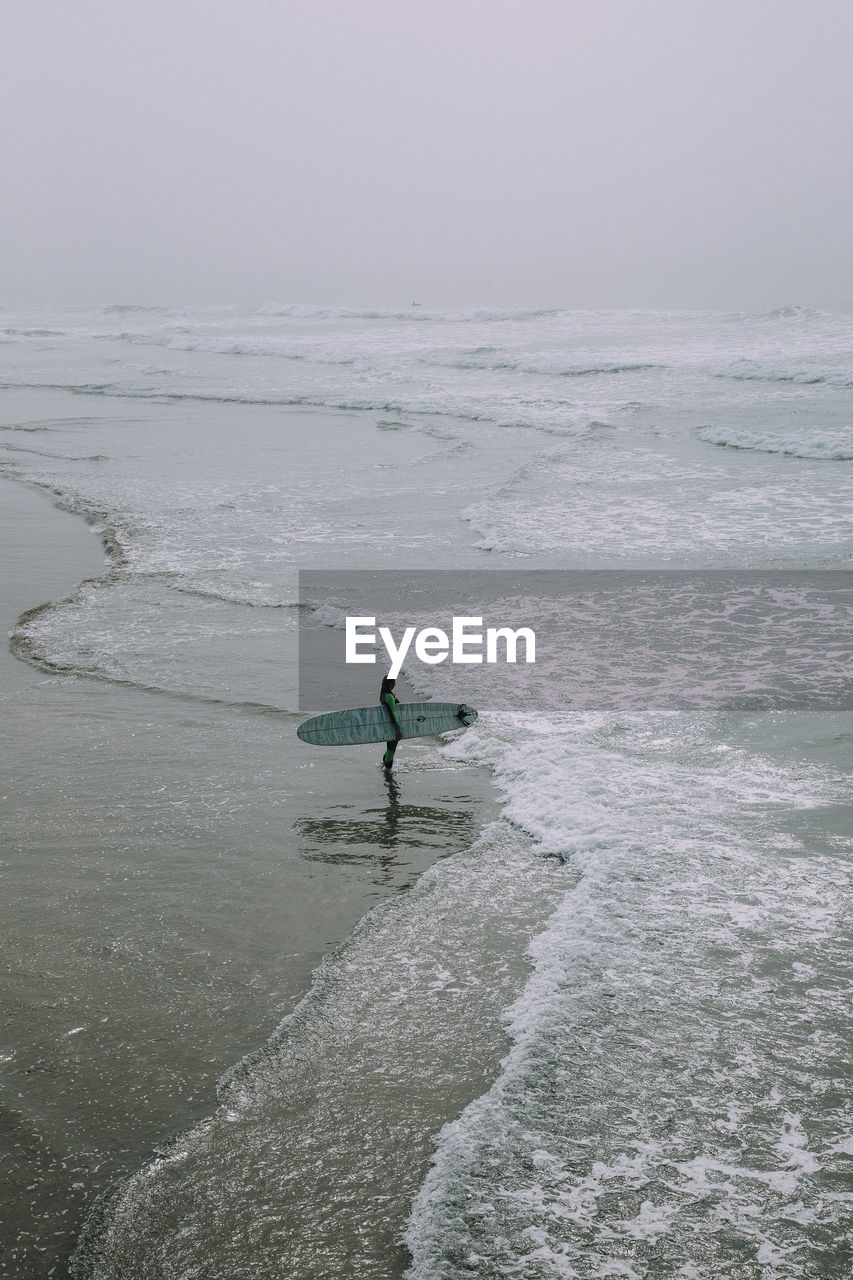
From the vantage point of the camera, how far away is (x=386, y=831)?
7.12m

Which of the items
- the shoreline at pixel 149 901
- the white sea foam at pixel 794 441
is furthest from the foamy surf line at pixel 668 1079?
the white sea foam at pixel 794 441

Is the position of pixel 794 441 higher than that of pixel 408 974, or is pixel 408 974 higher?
pixel 794 441

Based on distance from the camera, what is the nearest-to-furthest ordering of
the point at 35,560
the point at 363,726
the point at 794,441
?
the point at 363,726 < the point at 35,560 < the point at 794,441

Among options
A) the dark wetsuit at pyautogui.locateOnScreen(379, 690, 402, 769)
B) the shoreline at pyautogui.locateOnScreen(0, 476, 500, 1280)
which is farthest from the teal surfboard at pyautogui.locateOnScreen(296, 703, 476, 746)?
the shoreline at pyautogui.locateOnScreen(0, 476, 500, 1280)

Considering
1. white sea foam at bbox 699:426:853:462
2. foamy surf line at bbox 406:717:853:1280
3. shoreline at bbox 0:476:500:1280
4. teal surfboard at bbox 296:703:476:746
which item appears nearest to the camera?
foamy surf line at bbox 406:717:853:1280

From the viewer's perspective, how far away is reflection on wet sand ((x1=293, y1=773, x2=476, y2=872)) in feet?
22.2

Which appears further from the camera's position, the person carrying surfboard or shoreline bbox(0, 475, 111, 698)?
shoreline bbox(0, 475, 111, 698)

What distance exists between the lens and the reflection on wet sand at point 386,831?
22.2 feet

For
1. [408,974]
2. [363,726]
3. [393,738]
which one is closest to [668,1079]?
[408,974]

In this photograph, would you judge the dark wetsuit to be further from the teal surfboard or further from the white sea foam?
the white sea foam

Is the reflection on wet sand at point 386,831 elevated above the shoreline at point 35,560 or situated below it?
below

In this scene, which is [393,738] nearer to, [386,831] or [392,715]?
[392,715]

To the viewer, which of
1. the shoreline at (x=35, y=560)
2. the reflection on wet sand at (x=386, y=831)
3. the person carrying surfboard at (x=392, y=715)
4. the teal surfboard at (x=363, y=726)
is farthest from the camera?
the shoreline at (x=35, y=560)

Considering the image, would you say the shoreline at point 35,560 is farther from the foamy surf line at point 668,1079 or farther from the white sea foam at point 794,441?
the white sea foam at point 794,441
